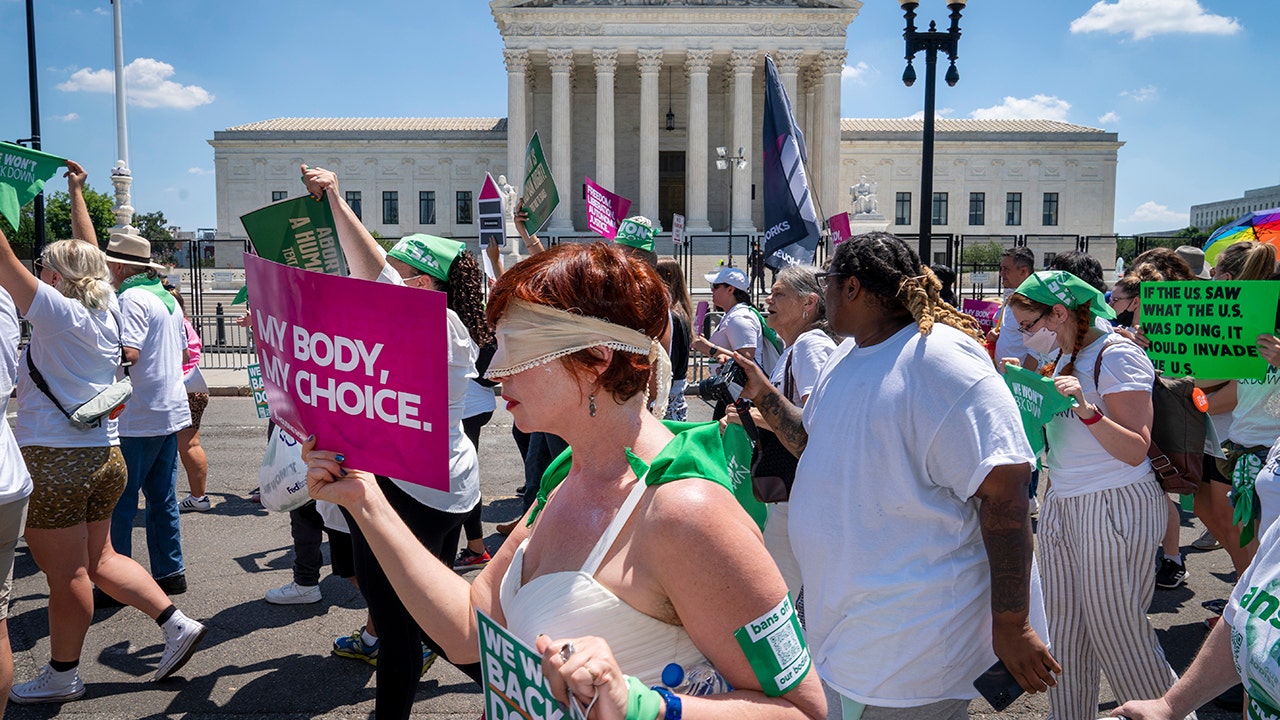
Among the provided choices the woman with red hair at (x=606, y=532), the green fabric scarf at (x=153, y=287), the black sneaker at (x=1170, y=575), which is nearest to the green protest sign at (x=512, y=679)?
the woman with red hair at (x=606, y=532)

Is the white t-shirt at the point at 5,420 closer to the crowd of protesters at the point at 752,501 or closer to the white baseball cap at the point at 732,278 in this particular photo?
the crowd of protesters at the point at 752,501

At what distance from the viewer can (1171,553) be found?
557 centimetres

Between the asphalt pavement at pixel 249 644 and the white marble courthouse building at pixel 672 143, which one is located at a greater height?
the white marble courthouse building at pixel 672 143

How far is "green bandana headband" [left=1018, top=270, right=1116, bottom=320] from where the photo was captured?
3.59m

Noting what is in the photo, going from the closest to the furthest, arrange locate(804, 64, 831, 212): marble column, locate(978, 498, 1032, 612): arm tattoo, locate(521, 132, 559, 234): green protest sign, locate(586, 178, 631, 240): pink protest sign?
1. locate(978, 498, 1032, 612): arm tattoo
2. locate(521, 132, 559, 234): green protest sign
3. locate(586, 178, 631, 240): pink protest sign
4. locate(804, 64, 831, 212): marble column

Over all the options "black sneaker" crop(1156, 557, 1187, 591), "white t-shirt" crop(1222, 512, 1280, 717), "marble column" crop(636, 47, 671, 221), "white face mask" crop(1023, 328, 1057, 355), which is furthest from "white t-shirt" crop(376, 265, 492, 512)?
"marble column" crop(636, 47, 671, 221)

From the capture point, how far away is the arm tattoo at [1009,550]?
2.36m

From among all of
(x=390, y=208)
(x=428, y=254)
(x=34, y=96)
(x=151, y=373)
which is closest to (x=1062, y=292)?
(x=428, y=254)

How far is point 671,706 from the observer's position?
4.81 ft

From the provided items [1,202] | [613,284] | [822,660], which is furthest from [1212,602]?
[1,202]

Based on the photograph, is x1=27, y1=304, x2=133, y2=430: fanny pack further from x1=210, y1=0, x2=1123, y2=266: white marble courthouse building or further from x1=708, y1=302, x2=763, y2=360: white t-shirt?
x1=210, y1=0, x2=1123, y2=266: white marble courthouse building

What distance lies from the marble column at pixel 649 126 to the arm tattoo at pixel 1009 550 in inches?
1836

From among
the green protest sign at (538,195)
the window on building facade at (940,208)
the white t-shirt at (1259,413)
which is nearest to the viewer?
the white t-shirt at (1259,413)

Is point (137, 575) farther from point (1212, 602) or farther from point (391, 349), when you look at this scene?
point (1212, 602)
